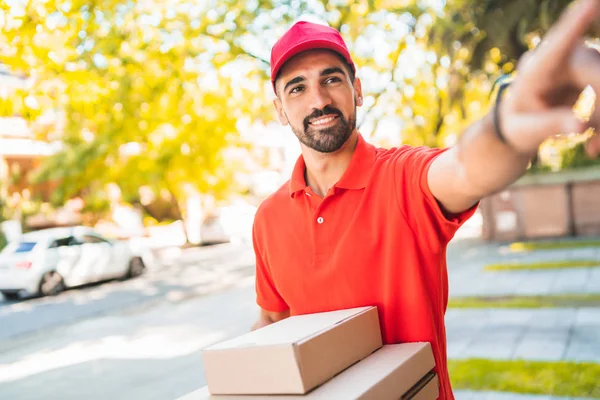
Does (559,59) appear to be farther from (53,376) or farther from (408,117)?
(408,117)

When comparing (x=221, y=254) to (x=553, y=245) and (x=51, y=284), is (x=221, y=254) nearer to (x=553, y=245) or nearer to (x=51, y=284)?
(x=51, y=284)

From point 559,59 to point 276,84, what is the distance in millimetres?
1190

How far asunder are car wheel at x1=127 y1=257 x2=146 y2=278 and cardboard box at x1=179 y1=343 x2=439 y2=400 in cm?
1687

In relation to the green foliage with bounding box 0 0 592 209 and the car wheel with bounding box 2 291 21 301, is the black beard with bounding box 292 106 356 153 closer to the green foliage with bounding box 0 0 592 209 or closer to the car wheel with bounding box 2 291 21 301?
the green foliage with bounding box 0 0 592 209

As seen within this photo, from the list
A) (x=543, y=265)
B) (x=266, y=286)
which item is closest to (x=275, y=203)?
(x=266, y=286)

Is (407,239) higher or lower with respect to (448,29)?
lower

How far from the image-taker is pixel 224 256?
22078mm

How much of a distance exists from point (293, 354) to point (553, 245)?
13515 millimetres

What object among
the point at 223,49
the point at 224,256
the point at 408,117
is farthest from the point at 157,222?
the point at 223,49

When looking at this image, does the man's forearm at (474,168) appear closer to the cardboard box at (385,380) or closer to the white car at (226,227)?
the cardboard box at (385,380)

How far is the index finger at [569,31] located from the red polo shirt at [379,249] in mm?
652

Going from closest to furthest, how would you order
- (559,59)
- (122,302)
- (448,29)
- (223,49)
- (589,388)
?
(559,59), (589,388), (448,29), (223,49), (122,302)

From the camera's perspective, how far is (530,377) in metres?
4.96

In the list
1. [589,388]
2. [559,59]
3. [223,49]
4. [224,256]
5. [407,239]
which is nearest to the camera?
[559,59]
